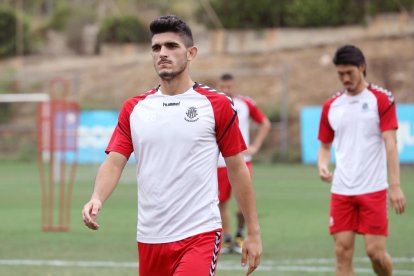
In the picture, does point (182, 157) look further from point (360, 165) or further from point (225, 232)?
point (225, 232)

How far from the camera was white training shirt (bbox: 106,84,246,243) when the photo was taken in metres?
5.56

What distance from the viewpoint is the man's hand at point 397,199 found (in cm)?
766

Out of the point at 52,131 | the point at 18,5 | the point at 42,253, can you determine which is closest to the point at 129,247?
the point at 42,253

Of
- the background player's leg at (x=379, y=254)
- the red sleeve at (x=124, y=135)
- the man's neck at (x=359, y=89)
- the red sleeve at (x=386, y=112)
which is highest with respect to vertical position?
the man's neck at (x=359, y=89)

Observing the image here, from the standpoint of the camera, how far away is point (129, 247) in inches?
472

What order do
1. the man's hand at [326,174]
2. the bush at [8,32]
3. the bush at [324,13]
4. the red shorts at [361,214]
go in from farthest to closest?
the bush at [8,32] → the bush at [324,13] → the man's hand at [326,174] → the red shorts at [361,214]

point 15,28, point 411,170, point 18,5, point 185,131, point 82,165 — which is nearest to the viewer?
point 185,131

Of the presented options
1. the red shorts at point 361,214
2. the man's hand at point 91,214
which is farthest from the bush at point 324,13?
the man's hand at point 91,214

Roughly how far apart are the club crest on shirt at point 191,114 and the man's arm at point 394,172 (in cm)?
275

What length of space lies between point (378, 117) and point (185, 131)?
3.08 m

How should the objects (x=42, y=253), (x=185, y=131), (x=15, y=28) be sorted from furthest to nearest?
(x=15, y=28) < (x=42, y=253) < (x=185, y=131)

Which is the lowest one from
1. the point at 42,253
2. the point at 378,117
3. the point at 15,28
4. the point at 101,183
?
the point at 42,253

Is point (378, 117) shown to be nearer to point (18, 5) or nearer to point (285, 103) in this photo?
point (285, 103)

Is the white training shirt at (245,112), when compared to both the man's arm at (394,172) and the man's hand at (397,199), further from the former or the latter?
the man's hand at (397,199)
